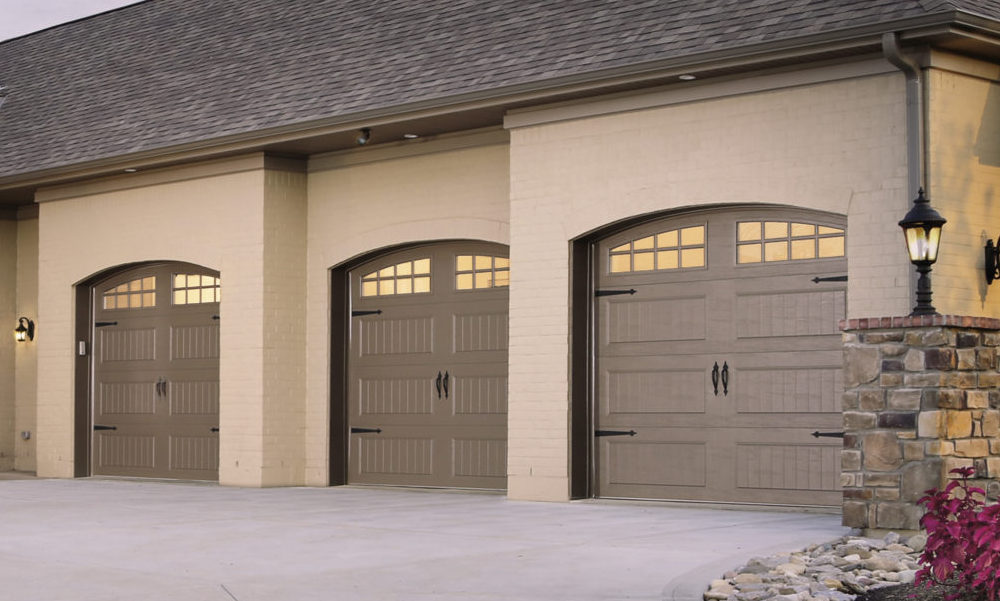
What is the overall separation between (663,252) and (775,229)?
131cm

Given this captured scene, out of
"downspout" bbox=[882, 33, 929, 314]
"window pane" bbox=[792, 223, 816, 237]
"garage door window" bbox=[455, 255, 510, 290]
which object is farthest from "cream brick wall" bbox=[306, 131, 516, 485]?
"downspout" bbox=[882, 33, 929, 314]

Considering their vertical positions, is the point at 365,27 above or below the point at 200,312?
above

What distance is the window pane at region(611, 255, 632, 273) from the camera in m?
14.7

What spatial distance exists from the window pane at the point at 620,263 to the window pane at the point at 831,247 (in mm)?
2242

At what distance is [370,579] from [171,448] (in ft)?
35.8

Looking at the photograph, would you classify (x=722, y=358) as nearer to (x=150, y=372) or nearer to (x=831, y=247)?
(x=831, y=247)

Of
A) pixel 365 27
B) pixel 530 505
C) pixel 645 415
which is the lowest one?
pixel 530 505

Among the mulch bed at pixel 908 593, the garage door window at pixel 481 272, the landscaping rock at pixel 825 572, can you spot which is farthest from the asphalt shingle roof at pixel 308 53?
the mulch bed at pixel 908 593

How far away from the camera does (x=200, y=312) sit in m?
18.9

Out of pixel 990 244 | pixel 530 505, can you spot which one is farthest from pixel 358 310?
pixel 990 244

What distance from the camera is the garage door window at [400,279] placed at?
17062mm

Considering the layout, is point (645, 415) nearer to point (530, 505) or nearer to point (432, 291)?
point (530, 505)

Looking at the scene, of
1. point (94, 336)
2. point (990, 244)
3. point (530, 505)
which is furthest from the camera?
point (94, 336)

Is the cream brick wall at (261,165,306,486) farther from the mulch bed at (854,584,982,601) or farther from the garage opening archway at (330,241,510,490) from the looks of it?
the mulch bed at (854,584,982,601)
